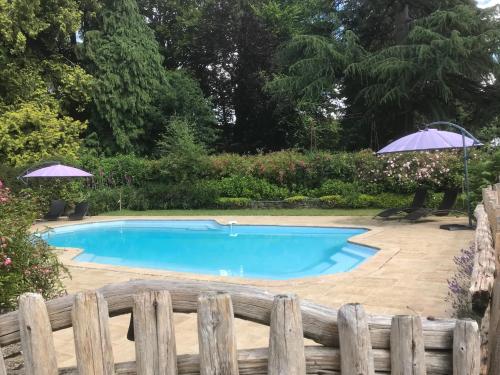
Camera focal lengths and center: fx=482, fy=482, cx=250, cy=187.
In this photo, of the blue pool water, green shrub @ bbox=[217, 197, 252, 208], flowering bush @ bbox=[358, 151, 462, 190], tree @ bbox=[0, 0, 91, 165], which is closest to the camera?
the blue pool water

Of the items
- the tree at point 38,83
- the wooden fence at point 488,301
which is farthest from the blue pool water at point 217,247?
the tree at point 38,83

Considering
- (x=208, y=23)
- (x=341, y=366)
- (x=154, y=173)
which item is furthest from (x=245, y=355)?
(x=208, y=23)

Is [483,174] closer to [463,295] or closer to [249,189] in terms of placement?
[463,295]

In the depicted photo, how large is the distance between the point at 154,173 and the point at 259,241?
9.08 meters

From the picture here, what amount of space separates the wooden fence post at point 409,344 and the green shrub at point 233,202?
1611cm

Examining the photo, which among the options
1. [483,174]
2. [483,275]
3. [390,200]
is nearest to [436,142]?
[483,174]

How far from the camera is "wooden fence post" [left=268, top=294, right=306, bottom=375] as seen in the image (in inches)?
71.2

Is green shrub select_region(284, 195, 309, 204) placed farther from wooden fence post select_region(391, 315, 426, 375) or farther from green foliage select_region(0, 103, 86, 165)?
wooden fence post select_region(391, 315, 426, 375)

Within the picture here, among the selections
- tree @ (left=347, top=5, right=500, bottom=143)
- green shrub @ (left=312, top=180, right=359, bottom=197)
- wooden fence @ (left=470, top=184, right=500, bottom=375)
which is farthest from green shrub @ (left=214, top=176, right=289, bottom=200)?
wooden fence @ (left=470, top=184, right=500, bottom=375)

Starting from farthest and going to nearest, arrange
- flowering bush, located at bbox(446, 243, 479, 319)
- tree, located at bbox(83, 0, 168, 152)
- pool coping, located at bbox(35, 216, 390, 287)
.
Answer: tree, located at bbox(83, 0, 168, 152), pool coping, located at bbox(35, 216, 390, 287), flowering bush, located at bbox(446, 243, 479, 319)

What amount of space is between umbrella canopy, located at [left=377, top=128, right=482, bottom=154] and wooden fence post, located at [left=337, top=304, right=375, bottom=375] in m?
8.69

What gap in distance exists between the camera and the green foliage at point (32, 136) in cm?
1880

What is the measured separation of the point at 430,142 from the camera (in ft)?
32.8

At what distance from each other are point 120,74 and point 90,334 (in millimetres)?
22768
